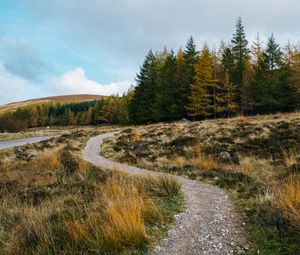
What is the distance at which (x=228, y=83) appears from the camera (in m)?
41.1

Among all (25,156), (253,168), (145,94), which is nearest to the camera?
(253,168)

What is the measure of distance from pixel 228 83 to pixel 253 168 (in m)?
33.0

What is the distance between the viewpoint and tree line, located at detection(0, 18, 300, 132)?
38.5 meters

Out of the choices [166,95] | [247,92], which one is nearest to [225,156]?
[247,92]

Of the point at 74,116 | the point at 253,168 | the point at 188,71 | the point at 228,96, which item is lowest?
the point at 253,168

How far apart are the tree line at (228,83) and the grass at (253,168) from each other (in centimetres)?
2150

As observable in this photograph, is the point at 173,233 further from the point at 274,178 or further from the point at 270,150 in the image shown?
the point at 270,150

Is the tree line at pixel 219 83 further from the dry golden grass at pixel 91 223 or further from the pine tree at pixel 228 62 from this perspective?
the dry golden grass at pixel 91 223

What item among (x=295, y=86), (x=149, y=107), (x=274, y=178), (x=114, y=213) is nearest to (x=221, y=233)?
(x=114, y=213)

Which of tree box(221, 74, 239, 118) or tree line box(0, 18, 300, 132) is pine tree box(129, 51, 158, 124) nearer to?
tree line box(0, 18, 300, 132)

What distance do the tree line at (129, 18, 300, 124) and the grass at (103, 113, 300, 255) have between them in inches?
847

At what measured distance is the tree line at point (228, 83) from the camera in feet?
126

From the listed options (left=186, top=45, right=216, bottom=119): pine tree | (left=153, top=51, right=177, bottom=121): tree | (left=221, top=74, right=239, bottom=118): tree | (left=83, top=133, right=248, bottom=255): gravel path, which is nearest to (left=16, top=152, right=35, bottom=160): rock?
(left=83, top=133, right=248, bottom=255): gravel path

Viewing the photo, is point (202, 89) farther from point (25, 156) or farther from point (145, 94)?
point (25, 156)
